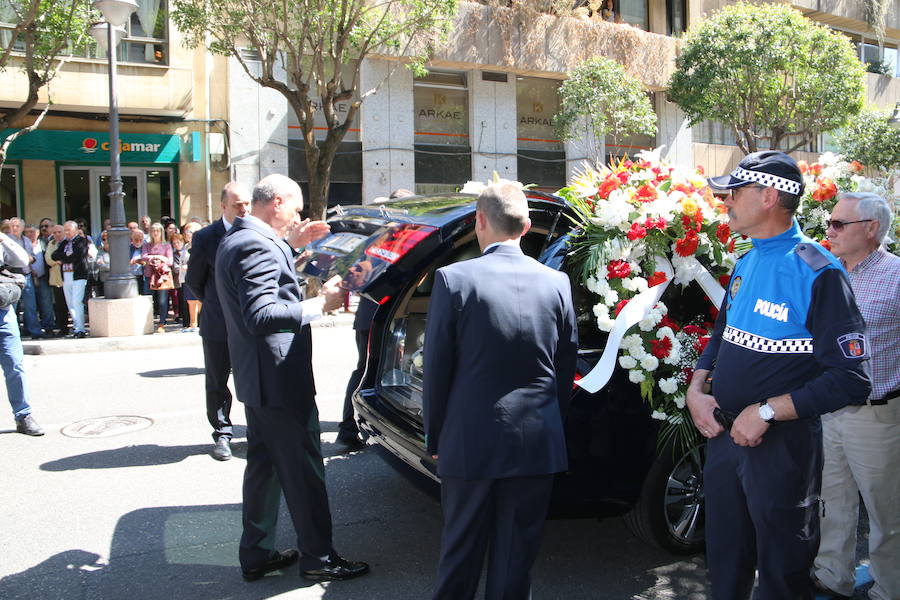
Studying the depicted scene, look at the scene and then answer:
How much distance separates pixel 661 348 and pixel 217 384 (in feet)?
11.7

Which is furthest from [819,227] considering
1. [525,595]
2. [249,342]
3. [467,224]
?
[249,342]

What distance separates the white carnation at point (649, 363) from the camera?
3.58m

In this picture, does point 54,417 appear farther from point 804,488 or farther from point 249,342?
point 804,488

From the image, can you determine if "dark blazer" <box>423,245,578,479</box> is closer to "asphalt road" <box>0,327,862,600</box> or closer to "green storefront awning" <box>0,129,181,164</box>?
"asphalt road" <box>0,327,862,600</box>

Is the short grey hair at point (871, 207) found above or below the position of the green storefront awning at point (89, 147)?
below

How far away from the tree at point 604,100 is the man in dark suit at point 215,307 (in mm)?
17145

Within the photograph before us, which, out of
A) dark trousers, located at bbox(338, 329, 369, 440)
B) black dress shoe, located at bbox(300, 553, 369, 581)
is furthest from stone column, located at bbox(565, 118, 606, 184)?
black dress shoe, located at bbox(300, 553, 369, 581)

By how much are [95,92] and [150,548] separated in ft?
52.7

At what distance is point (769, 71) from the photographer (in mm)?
22141

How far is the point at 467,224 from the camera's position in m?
3.91

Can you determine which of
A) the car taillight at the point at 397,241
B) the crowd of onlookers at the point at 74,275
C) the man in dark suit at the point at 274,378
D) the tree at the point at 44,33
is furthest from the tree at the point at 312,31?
the man in dark suit at the point at 274,378

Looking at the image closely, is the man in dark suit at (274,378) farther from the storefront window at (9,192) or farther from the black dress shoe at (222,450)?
the storefront window at (9,192)

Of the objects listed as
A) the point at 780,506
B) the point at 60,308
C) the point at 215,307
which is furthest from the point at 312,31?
the point at 780,506

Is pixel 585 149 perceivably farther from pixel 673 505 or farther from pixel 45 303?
pixel 673 505
